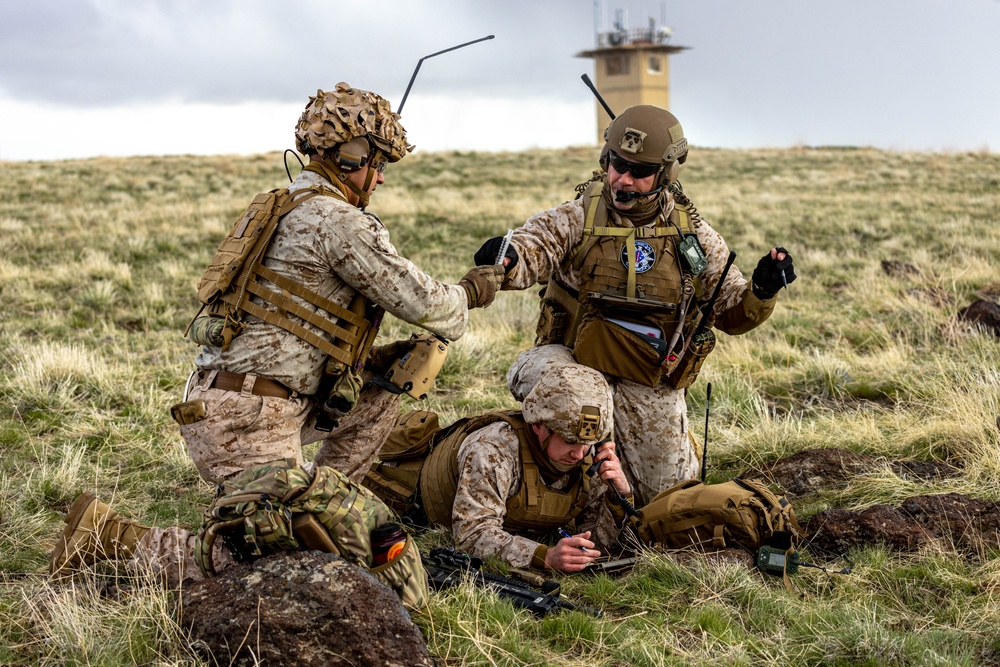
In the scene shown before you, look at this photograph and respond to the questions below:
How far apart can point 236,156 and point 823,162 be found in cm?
2092

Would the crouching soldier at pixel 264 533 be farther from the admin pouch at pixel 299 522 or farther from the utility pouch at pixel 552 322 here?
the utility pouch at pixel 552 322

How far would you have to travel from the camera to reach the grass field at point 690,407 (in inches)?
142

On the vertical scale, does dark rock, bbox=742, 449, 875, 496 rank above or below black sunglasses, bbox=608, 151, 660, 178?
below

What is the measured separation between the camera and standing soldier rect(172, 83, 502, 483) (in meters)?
4.23

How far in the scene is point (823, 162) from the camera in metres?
34.3

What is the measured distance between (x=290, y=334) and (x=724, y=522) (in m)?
2.27

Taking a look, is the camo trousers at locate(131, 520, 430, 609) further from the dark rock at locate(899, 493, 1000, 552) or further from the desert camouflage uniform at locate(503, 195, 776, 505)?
the dark rock at locate(899, 493, 1000, 552)

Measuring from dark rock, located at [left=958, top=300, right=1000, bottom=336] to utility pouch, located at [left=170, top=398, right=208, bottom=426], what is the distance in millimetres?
7308

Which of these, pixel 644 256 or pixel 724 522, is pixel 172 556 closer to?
pixel 724 522

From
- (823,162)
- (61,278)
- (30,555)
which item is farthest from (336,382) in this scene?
(823,162)

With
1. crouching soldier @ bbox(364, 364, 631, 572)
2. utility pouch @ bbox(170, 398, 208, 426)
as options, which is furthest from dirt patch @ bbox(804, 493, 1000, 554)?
utility pouch @ bbox(170, 398, 208, 426)

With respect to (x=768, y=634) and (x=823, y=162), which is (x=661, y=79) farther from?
(x=768, y=634)

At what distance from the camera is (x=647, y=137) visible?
512cm

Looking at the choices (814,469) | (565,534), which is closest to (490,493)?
(565,534)
